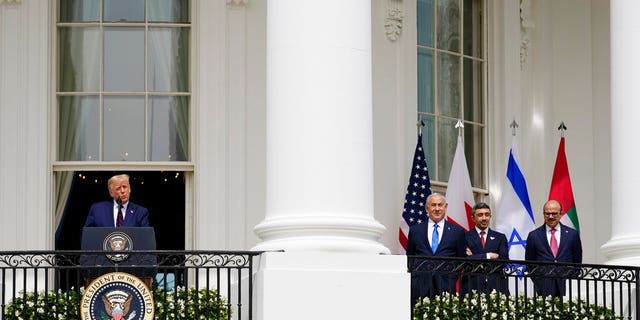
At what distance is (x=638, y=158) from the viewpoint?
21.7 metres

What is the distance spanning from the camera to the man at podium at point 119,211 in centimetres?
2092

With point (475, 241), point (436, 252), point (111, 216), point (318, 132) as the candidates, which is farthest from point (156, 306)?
point (475, 241)

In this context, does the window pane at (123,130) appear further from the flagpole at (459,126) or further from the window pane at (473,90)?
the window pane at (473,90)

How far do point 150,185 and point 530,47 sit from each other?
5.86m

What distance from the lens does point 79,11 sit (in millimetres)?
24094

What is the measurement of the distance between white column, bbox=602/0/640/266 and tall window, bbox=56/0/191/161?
18.2 ft

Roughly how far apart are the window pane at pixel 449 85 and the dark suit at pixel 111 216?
18.6ft

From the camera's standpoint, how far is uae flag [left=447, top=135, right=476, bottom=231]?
2422 cm

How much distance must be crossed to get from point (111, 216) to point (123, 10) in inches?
157

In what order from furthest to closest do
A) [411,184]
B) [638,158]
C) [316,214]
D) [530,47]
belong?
[530,47] → [411,184] → [638,158] → [316,214]

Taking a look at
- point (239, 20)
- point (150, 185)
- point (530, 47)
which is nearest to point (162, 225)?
point (150, 185)

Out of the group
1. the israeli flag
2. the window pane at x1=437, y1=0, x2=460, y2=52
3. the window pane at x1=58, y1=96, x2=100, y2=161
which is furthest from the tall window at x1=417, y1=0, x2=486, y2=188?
the window pane at x1=58, y1=96, x2=100, y2=161

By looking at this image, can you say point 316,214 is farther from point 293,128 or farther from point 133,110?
point 133,110

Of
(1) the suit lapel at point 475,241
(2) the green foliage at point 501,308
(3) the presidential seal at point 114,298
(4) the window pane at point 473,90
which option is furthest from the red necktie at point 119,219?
(4) the window pane at point 473,90
